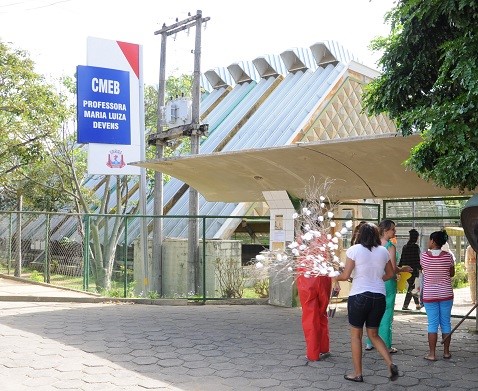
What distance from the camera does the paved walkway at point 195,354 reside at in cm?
676

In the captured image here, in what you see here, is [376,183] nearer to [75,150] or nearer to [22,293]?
[22,293]

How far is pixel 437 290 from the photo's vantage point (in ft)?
25.4

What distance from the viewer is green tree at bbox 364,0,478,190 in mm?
5719

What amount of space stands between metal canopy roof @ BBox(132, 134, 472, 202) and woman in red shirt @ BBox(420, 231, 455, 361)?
4.84 feet

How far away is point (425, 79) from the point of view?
681cm

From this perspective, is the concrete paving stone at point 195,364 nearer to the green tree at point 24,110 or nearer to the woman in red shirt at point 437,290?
the woman in red shirt at point 437,290

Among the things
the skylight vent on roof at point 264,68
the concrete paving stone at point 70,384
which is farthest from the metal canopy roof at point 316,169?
the skylight vent on roof at point 264,68

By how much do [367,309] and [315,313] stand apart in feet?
4.12

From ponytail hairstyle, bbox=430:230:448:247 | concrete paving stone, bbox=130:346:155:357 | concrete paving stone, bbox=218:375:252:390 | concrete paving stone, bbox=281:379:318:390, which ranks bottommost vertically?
concrete paving stone, bbox=281:379:318:390

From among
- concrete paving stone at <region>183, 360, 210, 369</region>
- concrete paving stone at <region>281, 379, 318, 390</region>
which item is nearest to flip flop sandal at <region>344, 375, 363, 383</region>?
concrete paving stone at <region>281, 379, 318, 390</region>

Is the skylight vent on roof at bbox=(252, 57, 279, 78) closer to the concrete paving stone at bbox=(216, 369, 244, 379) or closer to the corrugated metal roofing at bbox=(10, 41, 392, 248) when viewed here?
the corrugated metal roofing at bbox=(10, 41, 392, 248)

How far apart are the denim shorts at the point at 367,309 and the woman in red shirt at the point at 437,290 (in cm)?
131

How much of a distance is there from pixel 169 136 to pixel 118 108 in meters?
1.66

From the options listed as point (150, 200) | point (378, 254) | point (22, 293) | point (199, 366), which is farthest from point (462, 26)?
point (150, 200)
